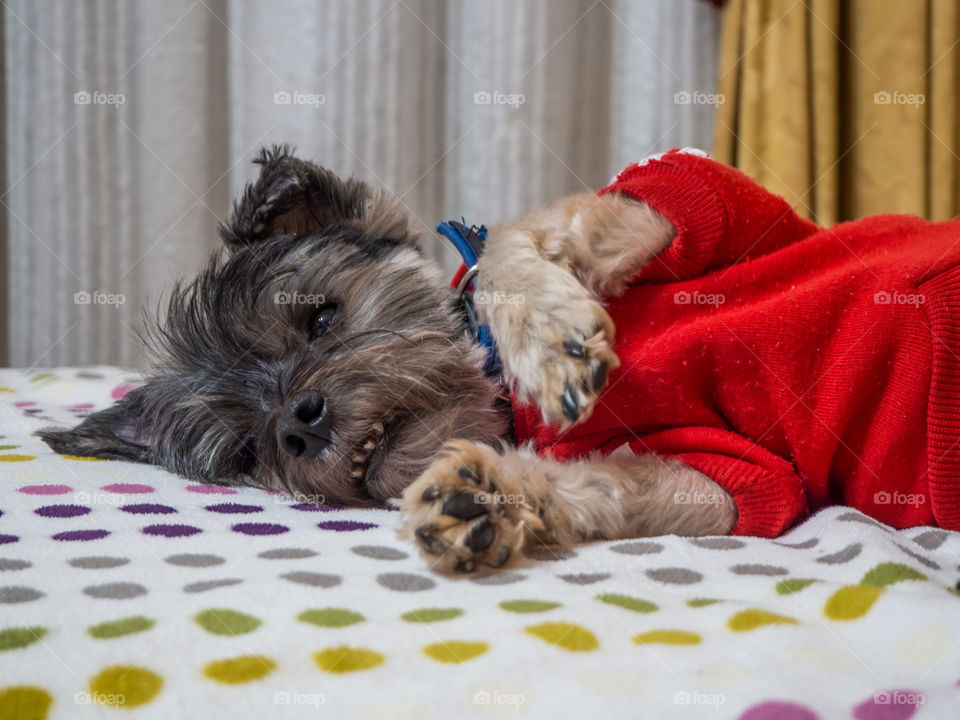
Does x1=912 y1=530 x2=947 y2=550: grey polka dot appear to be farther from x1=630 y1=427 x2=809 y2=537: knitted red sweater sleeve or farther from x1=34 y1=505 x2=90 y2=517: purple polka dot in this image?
x1=34 y1=505 x2=90 y2=517: purple polka dot

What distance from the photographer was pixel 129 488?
5.82ft

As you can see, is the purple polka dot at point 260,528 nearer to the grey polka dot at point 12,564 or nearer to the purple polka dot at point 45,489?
the grey polka dot at point 12,564

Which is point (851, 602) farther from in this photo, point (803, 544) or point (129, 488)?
point (129, 488)

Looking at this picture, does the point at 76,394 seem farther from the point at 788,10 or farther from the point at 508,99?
the point at 788,10

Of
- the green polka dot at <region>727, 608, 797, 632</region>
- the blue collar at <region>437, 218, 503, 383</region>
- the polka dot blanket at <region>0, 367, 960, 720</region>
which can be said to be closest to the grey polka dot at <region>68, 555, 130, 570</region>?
the polka dot blanket at <region>0, 367, 960, 720</region>

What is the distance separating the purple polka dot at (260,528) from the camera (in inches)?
57.9

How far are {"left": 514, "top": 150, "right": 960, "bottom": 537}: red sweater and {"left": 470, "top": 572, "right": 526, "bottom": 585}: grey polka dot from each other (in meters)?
0.48

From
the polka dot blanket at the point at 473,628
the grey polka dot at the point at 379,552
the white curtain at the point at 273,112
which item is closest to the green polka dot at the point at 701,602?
the polka dot blanket at the point at 473,628

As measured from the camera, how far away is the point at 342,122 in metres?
3.95

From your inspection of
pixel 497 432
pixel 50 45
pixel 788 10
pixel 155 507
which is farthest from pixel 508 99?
pixel 155 507

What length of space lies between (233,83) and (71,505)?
2808 millimetres

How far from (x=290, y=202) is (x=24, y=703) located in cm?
130

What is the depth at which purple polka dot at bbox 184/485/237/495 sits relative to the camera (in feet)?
5.94

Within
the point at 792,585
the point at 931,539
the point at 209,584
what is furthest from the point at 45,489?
the point at 931,539
